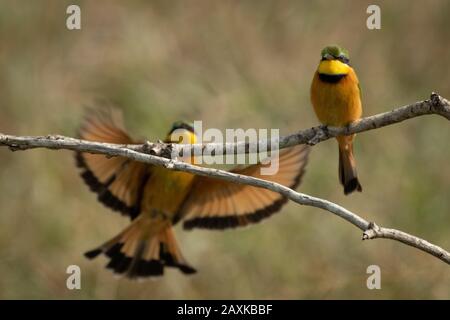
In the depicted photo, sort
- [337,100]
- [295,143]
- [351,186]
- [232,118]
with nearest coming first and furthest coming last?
[295,143], [337,100], [351,186], [232,118]

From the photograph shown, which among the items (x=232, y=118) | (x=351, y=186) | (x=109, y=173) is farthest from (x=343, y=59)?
(x=232, y=118)

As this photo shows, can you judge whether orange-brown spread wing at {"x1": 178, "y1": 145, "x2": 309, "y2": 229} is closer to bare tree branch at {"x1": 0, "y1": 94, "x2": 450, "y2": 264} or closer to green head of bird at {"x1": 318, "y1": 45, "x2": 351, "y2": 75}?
green head of bird at {"x1": 318, "y1": 45, "x2": 351, "y2": 75}

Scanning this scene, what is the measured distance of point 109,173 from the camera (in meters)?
4.33

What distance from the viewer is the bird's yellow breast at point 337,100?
11.4 feet

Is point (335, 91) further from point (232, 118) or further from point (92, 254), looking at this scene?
point (232, 118)

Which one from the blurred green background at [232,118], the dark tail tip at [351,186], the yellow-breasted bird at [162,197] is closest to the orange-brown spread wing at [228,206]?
the yellow-breasted bird at [162,197]

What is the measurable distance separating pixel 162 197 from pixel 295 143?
1.25m

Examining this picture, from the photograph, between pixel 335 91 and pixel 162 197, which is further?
pixel 162 197

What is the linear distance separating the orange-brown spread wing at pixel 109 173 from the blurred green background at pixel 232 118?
46.5 inches

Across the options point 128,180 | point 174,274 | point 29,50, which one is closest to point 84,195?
point 174,274

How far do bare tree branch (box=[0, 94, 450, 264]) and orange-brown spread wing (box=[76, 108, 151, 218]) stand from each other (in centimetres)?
99

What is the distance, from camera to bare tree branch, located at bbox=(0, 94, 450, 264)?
106 inches

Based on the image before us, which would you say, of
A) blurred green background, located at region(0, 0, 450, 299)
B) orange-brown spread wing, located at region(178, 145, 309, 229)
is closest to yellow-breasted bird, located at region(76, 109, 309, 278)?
orange-brown spread wing, located at region(178, 145, 309, 229)

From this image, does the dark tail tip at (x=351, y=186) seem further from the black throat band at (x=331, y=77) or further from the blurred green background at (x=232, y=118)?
the blurred green background at (x=232, y=118)
